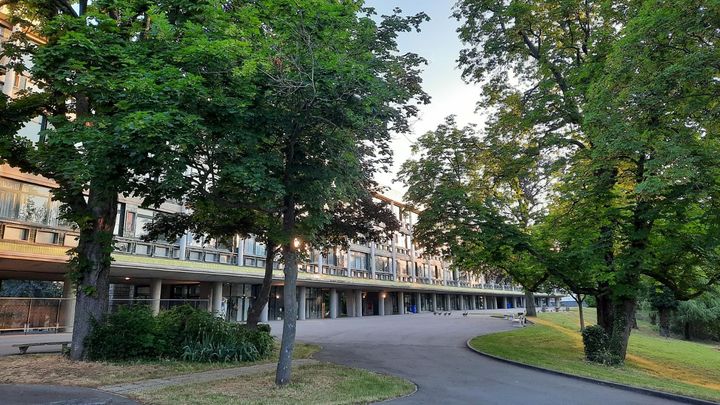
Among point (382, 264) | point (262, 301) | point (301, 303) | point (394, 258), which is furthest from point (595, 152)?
point (394, 258)

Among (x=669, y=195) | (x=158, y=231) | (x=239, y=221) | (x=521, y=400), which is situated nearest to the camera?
(x=521, y=400)

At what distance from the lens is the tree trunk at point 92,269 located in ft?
39.6

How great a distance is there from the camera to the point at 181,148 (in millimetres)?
8188

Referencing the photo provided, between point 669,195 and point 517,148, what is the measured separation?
5.47 metres

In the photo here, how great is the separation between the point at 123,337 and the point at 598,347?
15.2 meters

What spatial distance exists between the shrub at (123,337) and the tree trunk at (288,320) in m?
4.79

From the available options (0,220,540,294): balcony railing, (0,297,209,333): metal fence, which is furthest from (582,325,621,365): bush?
(0,297,209,333): metal fence

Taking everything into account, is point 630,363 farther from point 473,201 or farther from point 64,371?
point 64,371

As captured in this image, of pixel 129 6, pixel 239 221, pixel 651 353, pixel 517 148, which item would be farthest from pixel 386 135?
pixel 651 353

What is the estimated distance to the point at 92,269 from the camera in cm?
1248

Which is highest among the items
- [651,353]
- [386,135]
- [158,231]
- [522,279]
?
[386,135]

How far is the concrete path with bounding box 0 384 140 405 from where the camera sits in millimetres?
7598

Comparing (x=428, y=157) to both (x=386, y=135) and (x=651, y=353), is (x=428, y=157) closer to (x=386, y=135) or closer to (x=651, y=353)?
(x=386, y=135)

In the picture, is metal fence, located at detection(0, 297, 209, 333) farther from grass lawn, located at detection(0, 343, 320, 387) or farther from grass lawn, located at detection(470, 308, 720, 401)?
grass lawn, located at detection(470, 308, 720, 401)
